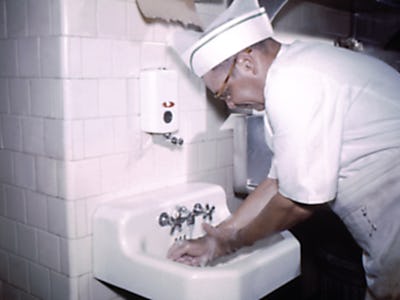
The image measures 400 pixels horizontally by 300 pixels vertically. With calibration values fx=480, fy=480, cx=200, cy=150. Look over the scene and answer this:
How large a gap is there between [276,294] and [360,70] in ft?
4.23

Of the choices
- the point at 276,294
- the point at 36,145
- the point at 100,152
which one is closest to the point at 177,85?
the point at 100,152

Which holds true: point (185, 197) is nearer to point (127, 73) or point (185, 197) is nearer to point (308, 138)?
point (127, 73)

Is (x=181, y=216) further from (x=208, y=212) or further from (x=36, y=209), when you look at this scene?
(x=36, y=209)

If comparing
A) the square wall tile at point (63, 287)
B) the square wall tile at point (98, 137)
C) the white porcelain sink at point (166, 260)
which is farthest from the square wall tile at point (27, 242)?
the square wall tile at point (98, 137)

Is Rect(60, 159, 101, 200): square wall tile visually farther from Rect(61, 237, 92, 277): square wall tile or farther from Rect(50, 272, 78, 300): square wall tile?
Rect(50, 272, 78, 300): square wall tile

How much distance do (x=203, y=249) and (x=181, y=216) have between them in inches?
5.8

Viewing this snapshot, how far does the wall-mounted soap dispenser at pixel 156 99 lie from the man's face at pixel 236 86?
181 mm

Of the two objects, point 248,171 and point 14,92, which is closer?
point 14,92

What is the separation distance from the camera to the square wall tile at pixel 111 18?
49.7 inches

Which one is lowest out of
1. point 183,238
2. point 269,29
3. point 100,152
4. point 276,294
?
point 276,294

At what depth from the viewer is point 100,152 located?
1300 millimetres

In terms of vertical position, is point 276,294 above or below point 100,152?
below

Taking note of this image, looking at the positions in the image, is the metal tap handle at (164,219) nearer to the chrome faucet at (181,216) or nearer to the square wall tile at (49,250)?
the chrome faucet at (181,216)

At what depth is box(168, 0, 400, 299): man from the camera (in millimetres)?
1067
